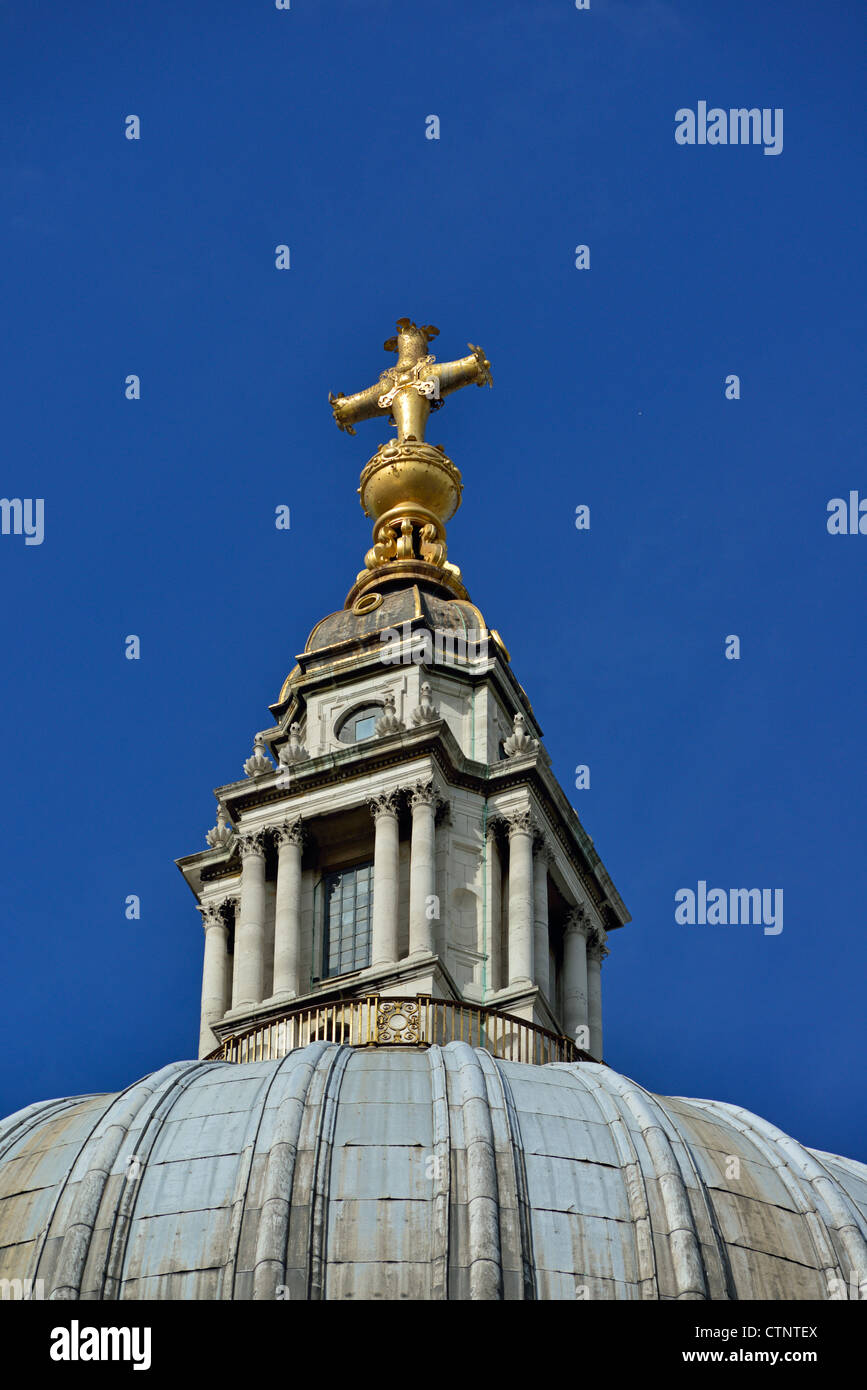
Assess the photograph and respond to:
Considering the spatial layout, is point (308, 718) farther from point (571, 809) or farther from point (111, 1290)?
point (111, 1290)

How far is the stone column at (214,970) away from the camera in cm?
7875

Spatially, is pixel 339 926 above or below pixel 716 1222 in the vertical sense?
above

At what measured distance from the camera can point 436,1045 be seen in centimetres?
6719

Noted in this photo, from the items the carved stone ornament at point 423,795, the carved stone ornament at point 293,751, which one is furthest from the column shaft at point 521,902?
the carved stone ornament at point 293,751

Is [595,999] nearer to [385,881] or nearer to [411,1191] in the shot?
[385,881]

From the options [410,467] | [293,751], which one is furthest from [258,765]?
[410,467]

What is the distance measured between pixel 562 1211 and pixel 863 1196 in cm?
798

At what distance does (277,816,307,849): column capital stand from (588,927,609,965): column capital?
8.92 m

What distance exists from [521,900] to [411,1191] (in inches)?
813

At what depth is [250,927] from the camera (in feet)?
260

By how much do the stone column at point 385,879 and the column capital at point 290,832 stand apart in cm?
210

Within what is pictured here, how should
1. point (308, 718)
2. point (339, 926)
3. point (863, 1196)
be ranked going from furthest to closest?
point (308, 718), point (339, 926), point (863, 1196)

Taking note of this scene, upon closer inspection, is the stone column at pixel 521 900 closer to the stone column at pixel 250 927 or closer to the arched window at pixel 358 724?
the arched window at pixel 358 724
